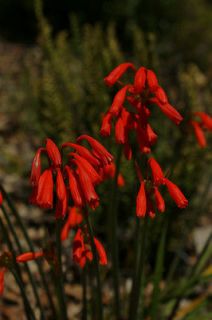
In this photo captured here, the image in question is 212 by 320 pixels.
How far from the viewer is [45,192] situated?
2.18 meters

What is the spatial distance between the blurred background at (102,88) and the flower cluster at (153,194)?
1.28 feet

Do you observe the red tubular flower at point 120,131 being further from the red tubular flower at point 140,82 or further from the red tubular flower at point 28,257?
the red tubular flower at point 28,257

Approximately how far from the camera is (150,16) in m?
10.6

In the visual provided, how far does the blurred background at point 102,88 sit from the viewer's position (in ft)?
16.1

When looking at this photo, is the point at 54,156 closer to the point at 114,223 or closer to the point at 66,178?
the point at 66,178

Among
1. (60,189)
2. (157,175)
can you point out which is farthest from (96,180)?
(157,175)

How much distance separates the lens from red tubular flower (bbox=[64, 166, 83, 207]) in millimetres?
2207

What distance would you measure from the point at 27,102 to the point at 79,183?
482 centimetres

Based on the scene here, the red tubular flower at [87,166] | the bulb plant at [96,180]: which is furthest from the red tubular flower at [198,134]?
the red tubular flower at [87,166]

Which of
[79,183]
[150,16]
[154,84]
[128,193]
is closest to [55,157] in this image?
[79,183]

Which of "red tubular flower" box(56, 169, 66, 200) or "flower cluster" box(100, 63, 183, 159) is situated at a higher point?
A: "flower cluster" box(100, 63, 183, 159)

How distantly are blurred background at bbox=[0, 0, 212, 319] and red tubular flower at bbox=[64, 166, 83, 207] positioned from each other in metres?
0.60

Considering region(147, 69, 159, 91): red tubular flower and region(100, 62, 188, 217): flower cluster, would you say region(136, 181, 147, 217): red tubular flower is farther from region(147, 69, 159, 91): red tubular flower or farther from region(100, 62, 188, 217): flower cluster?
region(147, 69, 159, 91): red tubular flower

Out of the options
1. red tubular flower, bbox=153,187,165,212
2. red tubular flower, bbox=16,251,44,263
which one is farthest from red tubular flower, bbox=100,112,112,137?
red tubular flower, bbox=16,251,44,263
